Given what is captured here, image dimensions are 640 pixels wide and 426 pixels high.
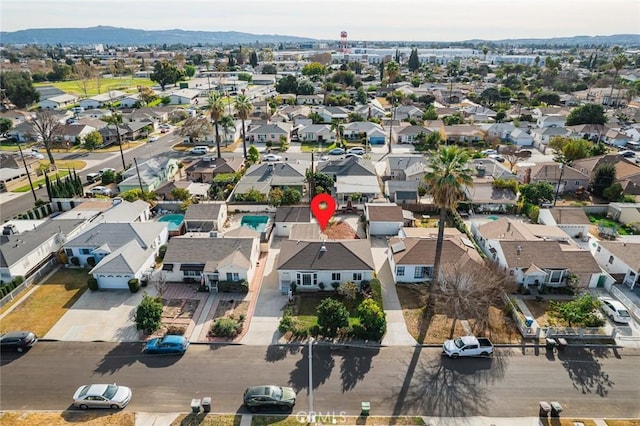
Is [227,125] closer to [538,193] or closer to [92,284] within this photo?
[92,284]

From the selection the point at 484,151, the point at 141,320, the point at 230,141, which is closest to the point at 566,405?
the point at 141,320

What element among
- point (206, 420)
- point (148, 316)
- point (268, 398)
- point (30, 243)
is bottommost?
point (206, 420)

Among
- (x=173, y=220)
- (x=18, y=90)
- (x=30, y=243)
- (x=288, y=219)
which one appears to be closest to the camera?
(x=30, y=243)

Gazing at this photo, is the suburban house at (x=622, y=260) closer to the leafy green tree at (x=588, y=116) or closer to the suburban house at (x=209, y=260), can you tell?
the suburban house at (x=209, y=260)

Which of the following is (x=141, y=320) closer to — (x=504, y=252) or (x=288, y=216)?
(x=288, y=216)

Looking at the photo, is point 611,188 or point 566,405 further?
point 611,188

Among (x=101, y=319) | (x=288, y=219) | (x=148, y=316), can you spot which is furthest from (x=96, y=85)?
(x=148, y=316)

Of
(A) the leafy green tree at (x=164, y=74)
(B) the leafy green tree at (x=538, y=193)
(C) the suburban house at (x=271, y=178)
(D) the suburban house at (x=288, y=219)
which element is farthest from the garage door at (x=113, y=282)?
(A) the leafy green tree at (x=164, y=74)
